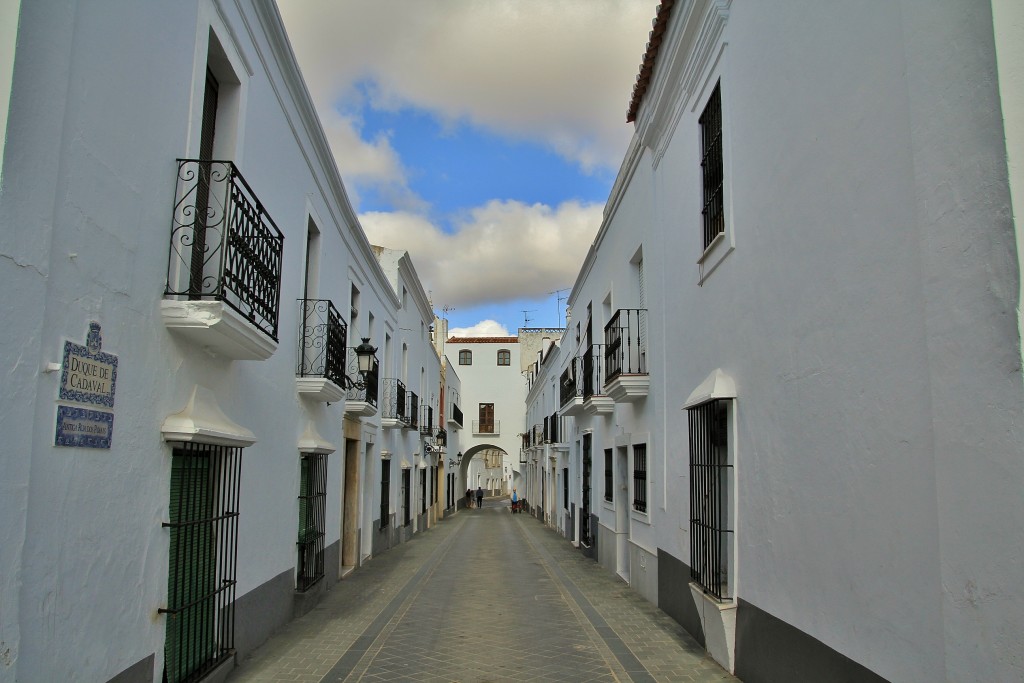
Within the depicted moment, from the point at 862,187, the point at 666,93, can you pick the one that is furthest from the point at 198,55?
the point at 666,93

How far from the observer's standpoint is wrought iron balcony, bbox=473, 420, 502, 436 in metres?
42.7

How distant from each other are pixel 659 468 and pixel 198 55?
6714mm

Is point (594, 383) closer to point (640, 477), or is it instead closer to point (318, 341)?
point (640, 477)

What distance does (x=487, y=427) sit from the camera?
42.9 m

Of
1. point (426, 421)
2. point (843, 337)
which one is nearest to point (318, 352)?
point (843, 337)

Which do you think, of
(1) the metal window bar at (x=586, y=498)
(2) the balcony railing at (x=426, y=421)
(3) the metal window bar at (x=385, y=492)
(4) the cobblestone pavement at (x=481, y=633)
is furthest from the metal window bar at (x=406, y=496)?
(4) the cobblestone pavement at (x=481, y=633)

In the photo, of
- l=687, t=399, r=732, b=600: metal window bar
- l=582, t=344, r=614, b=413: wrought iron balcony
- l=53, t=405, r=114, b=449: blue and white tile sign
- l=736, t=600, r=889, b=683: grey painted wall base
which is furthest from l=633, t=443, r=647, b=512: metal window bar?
l=53, t=405, r=114, b=449: blue and white tile sign

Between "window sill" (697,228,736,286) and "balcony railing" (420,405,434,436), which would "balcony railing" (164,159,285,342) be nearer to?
"window sill" (697,228,736,286)

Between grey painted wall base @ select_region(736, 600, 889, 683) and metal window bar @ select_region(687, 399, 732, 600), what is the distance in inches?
24.1

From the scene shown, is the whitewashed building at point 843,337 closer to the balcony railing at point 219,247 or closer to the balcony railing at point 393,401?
the balcony railing at point 219,247

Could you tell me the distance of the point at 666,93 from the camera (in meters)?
8.52

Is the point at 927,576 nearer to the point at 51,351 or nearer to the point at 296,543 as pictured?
the point at 51,351

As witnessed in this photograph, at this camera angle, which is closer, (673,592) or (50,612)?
(50,612)

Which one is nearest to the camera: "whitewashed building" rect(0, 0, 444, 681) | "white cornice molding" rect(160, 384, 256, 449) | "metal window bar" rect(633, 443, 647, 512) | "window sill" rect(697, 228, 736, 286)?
"whitewashed building" rect(0, 0, 444, 681)
